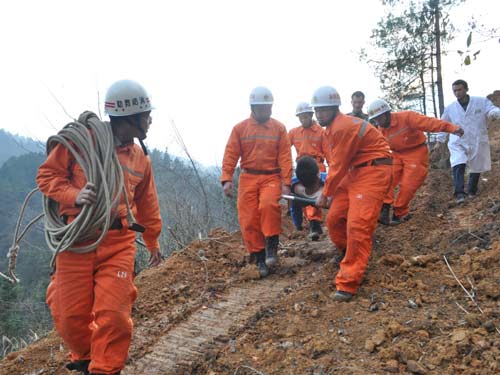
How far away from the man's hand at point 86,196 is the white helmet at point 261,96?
298 centimetres

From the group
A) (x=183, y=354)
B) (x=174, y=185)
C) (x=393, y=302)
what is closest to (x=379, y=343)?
(x=393, y=302)

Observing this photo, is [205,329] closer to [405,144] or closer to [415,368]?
[415,368]

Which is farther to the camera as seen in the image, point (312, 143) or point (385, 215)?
point (312, 143)

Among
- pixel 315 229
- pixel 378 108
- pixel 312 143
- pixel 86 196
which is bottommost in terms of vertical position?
pixel 315 229

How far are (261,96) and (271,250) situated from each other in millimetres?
1828

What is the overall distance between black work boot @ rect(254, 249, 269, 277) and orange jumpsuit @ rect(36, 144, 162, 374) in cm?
248

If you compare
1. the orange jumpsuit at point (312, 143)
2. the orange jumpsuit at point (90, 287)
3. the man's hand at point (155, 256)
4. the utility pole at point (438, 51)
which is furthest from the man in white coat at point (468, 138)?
the utility pole at point (438, 51)

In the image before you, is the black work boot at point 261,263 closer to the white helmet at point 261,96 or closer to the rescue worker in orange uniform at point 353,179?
the rescue worker in orange uniform at point 353,179

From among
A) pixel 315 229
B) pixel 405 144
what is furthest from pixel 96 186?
pixel 405 144

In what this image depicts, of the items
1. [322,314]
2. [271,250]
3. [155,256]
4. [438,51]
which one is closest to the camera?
[155,256]

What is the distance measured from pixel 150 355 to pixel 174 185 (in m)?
8.69

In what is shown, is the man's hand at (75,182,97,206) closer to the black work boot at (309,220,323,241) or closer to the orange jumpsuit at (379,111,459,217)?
the black work boot at (309,220,323,241)

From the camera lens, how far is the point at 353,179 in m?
4.59

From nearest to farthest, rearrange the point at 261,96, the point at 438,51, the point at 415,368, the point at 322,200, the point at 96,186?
1. the point at 415,368
2. the point at 96,186
3. the point at 322,200
4. the point at 261,96
5. the point at 438,51
